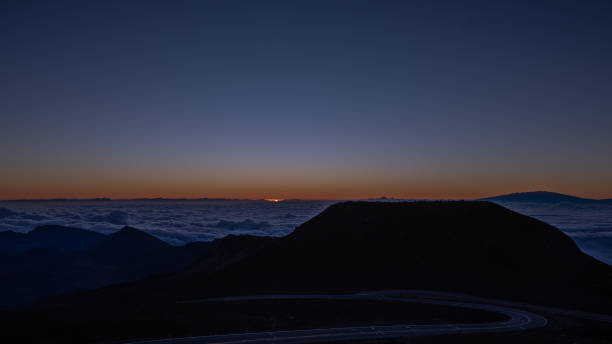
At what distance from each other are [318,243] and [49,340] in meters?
44.1

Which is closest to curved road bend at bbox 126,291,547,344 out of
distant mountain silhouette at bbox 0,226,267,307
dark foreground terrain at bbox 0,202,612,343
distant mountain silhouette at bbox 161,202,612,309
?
dark foreground terrain at bbox 0,202,612,343

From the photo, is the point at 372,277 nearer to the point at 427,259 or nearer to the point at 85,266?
the point at 427,259

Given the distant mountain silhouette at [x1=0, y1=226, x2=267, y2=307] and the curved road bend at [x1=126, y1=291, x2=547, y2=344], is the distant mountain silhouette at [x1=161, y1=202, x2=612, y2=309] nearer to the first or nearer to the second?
→ the curved road bend at [x1=126, y1=291, x2=547, y2=344]

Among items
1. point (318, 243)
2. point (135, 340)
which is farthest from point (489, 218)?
point (135, 340)

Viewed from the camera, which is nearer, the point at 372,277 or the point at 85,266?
the point at 372,277

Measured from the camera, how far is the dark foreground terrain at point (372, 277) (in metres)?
28.6

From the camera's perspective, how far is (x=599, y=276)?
47938mm

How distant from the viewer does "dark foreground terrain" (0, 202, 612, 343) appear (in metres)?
28.6

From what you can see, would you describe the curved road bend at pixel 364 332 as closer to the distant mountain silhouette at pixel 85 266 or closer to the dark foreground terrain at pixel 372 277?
the dark foreground terrain at pixel 372 277

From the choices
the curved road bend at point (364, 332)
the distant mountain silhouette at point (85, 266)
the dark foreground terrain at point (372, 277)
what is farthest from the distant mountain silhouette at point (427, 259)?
the distant mountain silhouette at point (85, 266)

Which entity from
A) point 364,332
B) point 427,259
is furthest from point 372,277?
point 364,332

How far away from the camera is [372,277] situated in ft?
171

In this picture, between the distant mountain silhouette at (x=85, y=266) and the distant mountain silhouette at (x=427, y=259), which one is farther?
the distant mountain silhouette at (x=85, y=266)

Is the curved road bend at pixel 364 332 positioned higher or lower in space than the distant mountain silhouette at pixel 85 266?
higher
